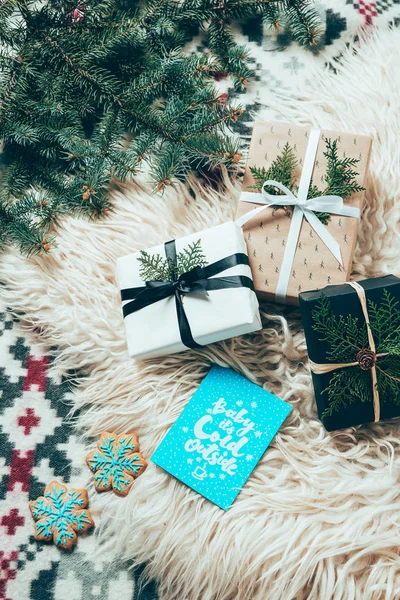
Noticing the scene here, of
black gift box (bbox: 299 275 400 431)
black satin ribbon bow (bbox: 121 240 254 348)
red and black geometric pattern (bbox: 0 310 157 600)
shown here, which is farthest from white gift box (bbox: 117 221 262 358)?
red and black geometric pattern (bbox: 0 310 157 600)

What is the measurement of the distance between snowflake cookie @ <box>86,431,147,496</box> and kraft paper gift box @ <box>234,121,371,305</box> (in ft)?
1.22

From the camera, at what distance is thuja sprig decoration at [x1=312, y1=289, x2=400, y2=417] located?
0.78 meters

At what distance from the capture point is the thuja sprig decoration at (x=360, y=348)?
780 mm

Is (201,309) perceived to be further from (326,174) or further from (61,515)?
(61,515)

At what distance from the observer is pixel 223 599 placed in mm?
837

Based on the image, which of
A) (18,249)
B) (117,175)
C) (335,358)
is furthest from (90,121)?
(335,358)

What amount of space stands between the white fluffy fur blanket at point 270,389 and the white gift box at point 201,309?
60mm

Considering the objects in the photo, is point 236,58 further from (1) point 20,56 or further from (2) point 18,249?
(2) point 18,249

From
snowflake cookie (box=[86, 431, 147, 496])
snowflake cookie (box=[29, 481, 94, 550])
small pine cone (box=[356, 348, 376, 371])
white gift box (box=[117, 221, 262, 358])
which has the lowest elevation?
snowflake cookie (box=[29, 481, 94, 550])

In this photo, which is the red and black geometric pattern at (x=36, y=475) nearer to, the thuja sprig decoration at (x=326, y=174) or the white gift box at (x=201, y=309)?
the white gift box at (x=201, y=309)

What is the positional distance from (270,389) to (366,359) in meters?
0.20

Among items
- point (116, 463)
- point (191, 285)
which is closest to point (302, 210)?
point (191, 285)

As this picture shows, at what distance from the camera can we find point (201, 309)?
848 millimetres

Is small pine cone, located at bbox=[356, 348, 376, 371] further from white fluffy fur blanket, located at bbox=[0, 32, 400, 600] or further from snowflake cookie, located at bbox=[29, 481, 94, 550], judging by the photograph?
snowflake cookie, located at bbox=[29, 481, 94, 550]
